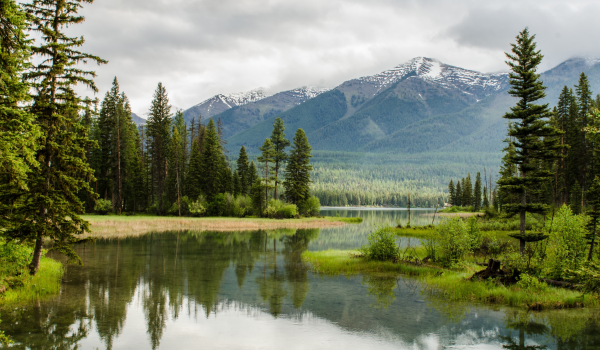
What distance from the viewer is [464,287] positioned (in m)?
18.1

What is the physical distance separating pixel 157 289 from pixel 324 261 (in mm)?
11794

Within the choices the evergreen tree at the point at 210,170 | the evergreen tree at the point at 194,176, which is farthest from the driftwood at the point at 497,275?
the evergreen tree at the point at 210,170

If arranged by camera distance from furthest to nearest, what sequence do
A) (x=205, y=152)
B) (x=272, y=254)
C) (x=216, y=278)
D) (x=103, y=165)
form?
(x=205, y=152) < (x=103, y=165) < (x=272, y=254) < (x=216, y=278)

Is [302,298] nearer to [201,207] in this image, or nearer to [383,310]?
[383,310]

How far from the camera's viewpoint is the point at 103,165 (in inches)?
2544

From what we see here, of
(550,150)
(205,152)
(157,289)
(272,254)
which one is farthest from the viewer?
(205,152)

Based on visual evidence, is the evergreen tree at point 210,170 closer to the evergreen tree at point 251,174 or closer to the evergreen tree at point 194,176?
the evergreen tree at point 194,176

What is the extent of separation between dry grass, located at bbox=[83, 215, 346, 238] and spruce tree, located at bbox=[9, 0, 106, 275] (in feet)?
78.0

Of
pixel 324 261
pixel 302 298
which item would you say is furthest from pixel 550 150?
pixel 302 298

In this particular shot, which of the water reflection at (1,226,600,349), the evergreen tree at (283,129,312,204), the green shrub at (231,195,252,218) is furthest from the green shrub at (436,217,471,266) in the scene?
the evergreen tree at (283,129,312,204)

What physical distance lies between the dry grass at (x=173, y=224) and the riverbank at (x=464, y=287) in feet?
92.4

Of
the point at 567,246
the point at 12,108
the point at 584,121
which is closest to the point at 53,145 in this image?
the point at 12,108

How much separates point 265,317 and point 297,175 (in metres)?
60.1

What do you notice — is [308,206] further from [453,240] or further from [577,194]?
[453,240]
